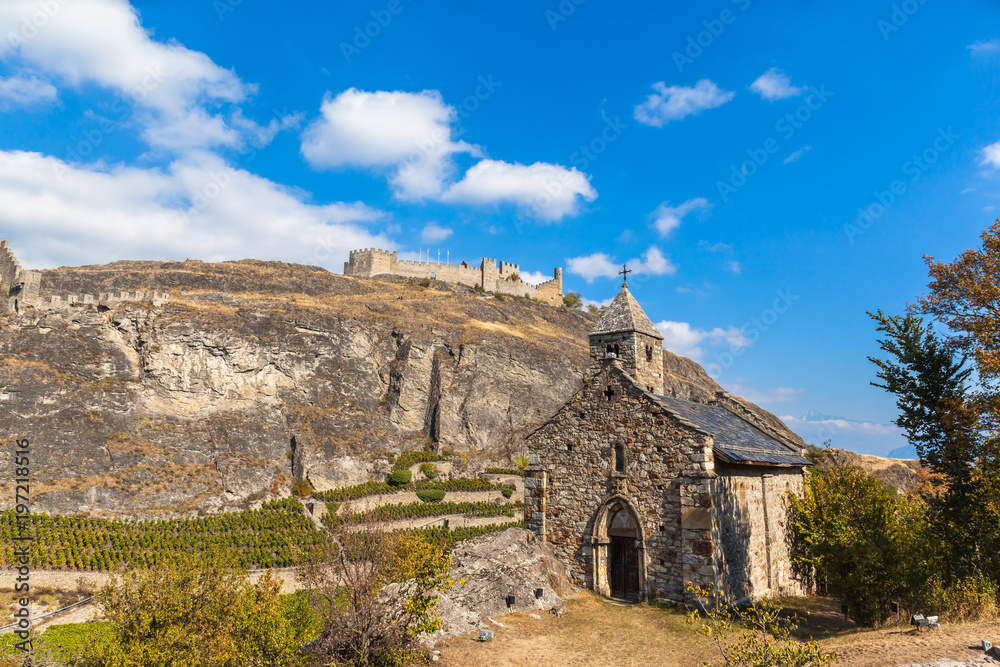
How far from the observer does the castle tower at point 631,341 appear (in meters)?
20.0

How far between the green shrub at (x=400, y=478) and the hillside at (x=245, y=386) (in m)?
1.73

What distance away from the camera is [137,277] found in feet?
203

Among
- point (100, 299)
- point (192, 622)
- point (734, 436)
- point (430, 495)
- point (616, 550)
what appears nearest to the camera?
point (192, 622)

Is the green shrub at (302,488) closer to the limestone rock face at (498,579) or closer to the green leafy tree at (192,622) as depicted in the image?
the limestone rock face at (498,579)

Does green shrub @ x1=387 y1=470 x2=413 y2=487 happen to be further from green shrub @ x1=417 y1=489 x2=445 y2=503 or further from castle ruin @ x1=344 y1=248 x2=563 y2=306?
castle ruin @ x1=344 y1=248 x2=563 y2=306

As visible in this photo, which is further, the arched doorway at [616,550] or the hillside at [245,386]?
the hillside at [245,386]

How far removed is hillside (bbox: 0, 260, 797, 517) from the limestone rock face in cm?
2671

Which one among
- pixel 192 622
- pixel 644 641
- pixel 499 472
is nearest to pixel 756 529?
pixel 644 641

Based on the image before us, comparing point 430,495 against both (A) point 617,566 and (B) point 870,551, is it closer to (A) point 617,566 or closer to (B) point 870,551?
(A) point 617,566

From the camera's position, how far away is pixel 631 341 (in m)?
20.0

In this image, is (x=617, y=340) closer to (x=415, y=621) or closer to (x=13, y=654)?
(x=415, y=621)

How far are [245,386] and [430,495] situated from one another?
19.5 meters

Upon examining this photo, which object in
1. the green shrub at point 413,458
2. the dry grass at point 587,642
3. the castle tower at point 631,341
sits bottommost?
the dry grass at point 587,642

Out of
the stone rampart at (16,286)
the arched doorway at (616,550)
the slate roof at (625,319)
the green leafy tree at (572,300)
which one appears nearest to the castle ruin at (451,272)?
the green leafy tree at (572,300)
